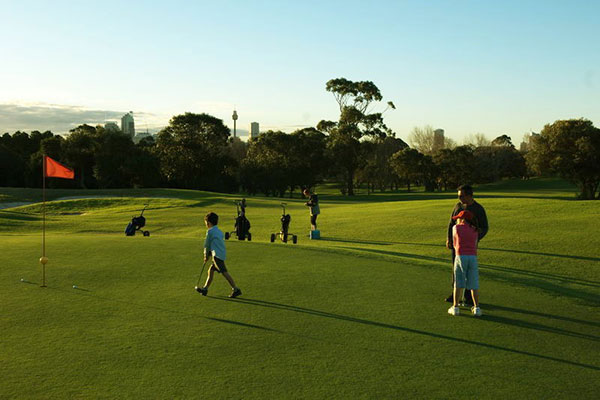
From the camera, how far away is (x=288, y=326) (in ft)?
26.2

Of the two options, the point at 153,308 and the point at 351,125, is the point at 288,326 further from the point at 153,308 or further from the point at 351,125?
the point at 351,125

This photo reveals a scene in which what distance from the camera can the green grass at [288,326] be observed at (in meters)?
5.89

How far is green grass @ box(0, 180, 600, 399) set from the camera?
589cm

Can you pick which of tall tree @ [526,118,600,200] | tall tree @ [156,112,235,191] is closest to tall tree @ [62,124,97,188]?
tall tree @ [156,112,235,191]

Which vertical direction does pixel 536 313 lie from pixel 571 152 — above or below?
below

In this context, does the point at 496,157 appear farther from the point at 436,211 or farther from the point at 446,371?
the point at 446,371

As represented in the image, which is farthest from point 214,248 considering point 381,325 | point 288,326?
point 381,325

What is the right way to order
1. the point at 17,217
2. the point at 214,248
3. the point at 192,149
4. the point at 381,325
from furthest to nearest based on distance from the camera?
the point at 192,149
the point at 17,217
the point at 214,248
the point at 381,325

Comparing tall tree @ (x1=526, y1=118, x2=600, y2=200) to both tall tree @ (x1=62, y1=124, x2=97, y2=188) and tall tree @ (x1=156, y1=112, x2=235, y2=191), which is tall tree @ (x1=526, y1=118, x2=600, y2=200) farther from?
tall tree @ (x1=62, y1=124, x2=97, y2=188)

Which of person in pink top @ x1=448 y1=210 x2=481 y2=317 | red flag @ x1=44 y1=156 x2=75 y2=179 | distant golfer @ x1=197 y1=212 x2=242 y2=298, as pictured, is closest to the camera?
person in pink top @ x1=448 y1=210 x2=481 y2=317

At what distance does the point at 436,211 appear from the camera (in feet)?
96.5

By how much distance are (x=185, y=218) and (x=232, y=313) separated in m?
27.3

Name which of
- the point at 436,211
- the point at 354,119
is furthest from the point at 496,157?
the point at 436,211

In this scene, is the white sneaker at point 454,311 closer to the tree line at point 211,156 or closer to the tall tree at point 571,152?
the tall tree at point 571,152
